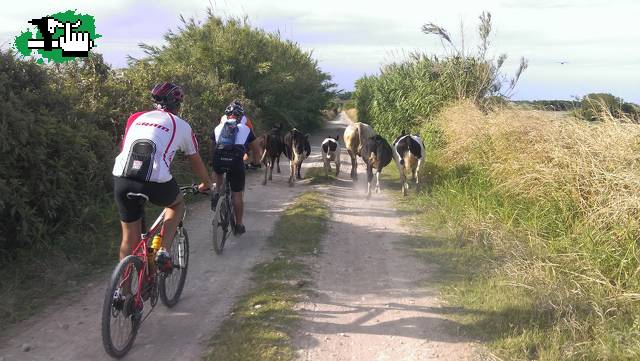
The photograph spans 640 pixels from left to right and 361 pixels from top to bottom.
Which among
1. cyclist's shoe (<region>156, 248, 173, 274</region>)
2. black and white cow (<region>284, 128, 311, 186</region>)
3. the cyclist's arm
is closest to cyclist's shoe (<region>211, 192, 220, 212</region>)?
the cyclist's arm

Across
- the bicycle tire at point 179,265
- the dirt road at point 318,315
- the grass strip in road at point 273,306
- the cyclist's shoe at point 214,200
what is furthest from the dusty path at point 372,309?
the cyclist's shoe at point 214,200

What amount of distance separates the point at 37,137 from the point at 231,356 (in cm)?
325

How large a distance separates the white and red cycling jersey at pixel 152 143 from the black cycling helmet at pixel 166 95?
13cm

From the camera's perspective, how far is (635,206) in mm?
5238

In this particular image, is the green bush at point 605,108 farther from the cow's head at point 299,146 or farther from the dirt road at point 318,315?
the cow's head at point 299,146

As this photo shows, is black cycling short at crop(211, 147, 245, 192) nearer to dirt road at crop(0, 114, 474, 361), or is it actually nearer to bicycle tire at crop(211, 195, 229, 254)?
bicycle tire at crop(211, 195, 229, 254)

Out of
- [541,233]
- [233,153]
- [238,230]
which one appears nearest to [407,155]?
[541,233]

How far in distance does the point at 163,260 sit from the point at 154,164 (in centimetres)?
82

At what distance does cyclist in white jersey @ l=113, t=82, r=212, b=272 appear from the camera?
373 centimetres

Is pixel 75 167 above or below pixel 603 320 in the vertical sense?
above

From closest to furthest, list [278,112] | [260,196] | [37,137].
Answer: [37,137] → [260,196] → [278,112]

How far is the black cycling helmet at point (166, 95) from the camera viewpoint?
401 centimetres

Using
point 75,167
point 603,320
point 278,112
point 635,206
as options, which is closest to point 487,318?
point 603,320

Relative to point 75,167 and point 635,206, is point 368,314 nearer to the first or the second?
point 635,206
